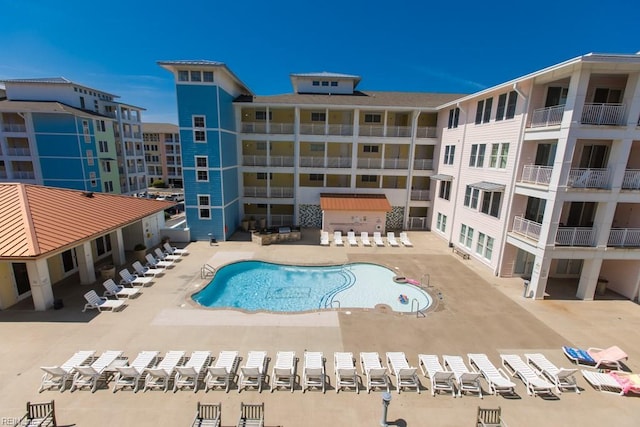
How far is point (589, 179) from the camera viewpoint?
13336mm

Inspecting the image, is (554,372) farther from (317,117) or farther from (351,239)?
(317,117)

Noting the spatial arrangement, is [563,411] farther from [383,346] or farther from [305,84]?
[305,84]

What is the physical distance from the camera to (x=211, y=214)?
73.7 ft

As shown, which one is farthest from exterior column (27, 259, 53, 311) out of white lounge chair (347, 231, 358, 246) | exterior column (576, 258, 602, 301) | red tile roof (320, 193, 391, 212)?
exterior column (576, 258, 602, 301)

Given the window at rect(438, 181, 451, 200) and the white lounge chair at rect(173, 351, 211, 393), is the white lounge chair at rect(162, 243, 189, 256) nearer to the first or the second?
the white lounge chair at rect(173, 351, 211, 393)

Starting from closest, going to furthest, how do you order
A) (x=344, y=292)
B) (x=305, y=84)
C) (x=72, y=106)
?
(x=344, y=292) → (x=305, y=84) → (x=72, y=106)

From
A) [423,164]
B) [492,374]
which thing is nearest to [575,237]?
[492,374]

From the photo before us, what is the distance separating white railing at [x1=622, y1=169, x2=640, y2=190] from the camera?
43.4ft

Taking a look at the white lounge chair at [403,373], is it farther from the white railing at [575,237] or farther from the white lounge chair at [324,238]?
the white lounge chair at [324,238]

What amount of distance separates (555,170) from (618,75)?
5.24 metres

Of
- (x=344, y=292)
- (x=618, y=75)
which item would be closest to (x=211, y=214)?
(x=344, y=292)

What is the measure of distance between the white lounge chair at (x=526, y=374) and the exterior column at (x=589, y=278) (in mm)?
7588

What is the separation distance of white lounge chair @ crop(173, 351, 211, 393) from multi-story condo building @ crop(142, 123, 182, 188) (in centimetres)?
6281

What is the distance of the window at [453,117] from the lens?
22284 mm
